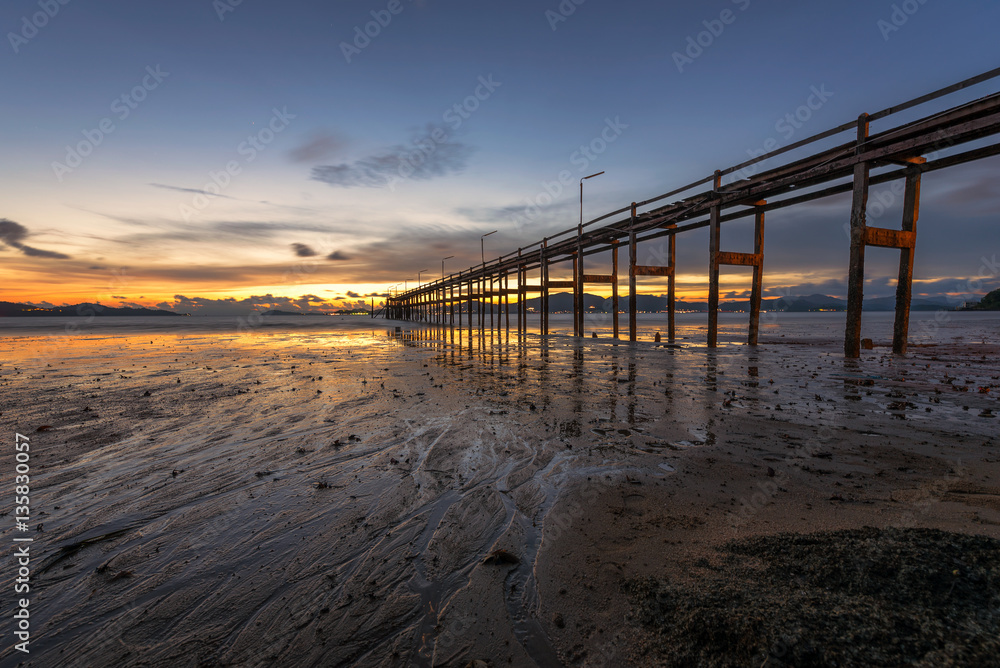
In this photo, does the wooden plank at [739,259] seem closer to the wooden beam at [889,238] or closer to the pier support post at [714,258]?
the pier support post at [714,258]

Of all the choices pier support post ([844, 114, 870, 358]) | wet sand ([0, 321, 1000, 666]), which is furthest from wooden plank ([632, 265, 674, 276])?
wet sand ([0, 321, 1000, 666])

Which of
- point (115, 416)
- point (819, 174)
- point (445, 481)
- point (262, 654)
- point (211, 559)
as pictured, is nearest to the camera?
point (262, 654)

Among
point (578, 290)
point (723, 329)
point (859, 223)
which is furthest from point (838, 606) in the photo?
point (723, 329)

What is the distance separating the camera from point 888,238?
12016 millimetres

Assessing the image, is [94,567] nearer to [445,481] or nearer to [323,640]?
[323,640]

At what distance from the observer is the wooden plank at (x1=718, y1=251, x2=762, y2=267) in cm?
1680

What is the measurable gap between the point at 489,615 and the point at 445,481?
193 cm

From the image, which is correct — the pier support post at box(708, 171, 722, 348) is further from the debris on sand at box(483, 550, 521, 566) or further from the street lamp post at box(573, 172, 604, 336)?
the debris on sand at box(483, 550, 521, 566)

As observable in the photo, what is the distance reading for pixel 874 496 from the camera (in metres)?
3.24

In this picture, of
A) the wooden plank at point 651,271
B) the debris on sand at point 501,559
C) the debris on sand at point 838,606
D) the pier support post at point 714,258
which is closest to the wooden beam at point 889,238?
the pier support post at point 714,258

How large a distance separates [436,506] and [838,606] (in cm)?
277

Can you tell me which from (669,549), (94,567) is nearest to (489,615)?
(669,549)

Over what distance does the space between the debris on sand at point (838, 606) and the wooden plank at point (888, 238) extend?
13412mm

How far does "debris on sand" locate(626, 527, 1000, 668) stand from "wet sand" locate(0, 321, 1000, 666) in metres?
0.19
